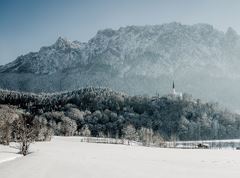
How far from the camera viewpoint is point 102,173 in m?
27.3

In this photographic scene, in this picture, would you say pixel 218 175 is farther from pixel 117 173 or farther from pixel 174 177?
pixel 117 173

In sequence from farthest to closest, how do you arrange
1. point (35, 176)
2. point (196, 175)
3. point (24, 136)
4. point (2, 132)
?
point (2, 132) < point (24, 136) < point (196, 175) < point (35, 176)

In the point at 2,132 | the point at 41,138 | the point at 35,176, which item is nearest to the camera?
the point at 35,176

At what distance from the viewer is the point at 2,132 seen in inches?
3516

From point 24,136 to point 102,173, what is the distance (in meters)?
31.8

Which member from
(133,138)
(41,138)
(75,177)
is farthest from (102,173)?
(133,138)

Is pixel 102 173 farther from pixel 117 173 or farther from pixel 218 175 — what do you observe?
pixel 218 175

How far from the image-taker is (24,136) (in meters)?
56.5

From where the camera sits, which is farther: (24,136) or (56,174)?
(24,136)

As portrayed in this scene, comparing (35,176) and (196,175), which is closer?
(35,176)

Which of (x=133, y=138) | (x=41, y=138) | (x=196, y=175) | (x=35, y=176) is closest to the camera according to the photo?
(x=35, y=176)

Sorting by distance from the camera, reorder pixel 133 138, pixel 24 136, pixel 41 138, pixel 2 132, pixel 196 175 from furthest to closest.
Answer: pixel 133 138
pixel 41 138
pixel 2 132
pixel 24 136
pixel 196 175

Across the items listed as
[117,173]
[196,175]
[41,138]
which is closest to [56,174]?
[117,173]

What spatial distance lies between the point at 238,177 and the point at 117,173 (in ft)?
26.4
